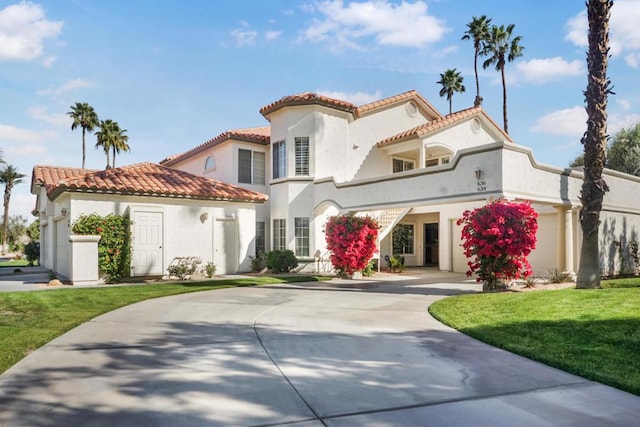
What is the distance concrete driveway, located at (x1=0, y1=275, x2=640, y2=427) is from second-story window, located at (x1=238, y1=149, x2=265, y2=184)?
49.0 ft

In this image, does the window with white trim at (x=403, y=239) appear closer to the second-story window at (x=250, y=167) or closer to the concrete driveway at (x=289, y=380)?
the second-story window at (x=250, y=167)

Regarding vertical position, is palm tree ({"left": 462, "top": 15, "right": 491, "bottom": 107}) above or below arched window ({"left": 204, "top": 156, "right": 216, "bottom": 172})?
above

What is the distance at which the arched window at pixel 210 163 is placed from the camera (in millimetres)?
24823

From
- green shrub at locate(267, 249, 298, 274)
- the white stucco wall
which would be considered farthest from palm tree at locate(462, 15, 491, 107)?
green shrub at locate(267, 249, 298, 274)

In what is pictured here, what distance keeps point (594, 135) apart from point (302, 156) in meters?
12.0

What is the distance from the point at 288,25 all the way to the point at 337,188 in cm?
712

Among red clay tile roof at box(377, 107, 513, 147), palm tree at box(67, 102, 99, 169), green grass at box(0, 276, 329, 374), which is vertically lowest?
green grass at box(0, 276, 329, 374)

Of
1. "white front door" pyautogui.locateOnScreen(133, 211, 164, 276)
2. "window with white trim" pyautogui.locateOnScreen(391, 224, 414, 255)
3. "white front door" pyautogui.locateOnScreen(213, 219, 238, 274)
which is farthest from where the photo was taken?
"window with white trim" pyautogui.locateOnScreen(391, 224, 414, 255)

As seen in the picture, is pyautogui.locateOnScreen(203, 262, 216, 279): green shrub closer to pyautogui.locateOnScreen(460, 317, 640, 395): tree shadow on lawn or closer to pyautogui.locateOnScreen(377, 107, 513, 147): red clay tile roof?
pyautogui.locateOnScreen(377, 107, 513, 147): red clay tile roof

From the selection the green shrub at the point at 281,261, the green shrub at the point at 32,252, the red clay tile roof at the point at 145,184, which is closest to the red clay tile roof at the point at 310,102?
the red clay tile roof at the point at 145,184

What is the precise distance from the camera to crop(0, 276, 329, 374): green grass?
21.4ft

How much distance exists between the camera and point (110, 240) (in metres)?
15.6

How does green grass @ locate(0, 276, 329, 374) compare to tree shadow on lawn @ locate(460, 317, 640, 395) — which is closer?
tree shadow on lawn @ locate(460, 317, 640, 395)

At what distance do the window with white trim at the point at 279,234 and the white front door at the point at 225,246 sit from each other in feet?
8.22
